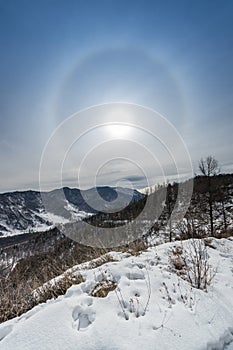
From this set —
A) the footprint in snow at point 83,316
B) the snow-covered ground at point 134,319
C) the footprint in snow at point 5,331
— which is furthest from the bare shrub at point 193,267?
the footprint in snow at point 5,331

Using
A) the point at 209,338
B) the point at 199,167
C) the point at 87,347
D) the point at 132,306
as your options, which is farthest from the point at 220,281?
the point at 199,167

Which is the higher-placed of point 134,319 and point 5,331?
point 134,319

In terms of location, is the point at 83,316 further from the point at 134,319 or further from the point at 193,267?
the point at 193,267

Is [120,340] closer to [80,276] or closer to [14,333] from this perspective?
[14,333]

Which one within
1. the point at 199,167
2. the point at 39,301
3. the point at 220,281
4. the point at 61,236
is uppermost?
the point at 199,167

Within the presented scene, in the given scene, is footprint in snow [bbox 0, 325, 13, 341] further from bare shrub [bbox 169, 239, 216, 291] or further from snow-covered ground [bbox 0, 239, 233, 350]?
bare shrub [bbox 169, 239, 216, 291]

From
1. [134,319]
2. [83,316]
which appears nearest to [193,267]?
[134,319]

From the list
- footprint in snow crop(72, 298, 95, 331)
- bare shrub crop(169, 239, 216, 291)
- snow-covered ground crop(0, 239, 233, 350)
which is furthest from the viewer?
bare shrub crop(169, 239, 216, 291)

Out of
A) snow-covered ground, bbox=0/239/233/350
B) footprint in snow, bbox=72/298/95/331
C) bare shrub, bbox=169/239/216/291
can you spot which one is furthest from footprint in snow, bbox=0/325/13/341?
bare shrub, bbox=169/239/216/291
